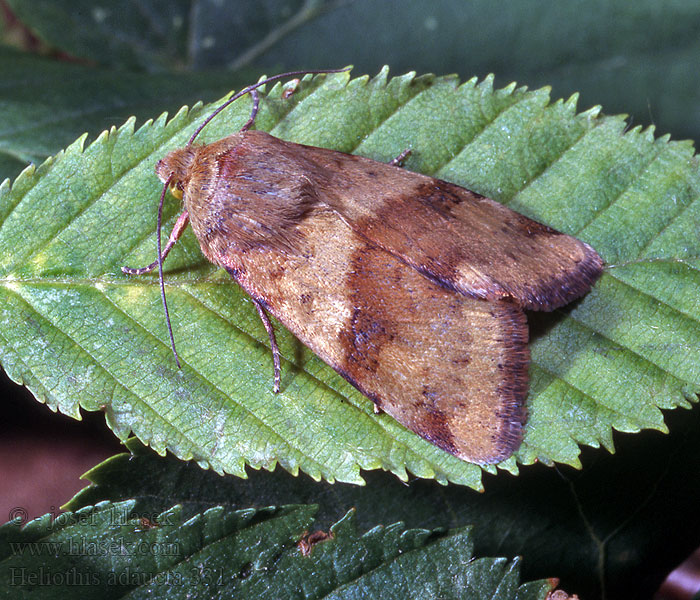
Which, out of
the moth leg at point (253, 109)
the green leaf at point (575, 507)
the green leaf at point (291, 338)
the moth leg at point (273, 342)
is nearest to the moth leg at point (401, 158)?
the green leaf at point (291, 338)

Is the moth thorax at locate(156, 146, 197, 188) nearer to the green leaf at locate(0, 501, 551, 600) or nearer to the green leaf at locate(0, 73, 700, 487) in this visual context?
the green leaf at locate(0, 73, 700, 487)

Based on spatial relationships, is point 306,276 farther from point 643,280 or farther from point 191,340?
point 643,280

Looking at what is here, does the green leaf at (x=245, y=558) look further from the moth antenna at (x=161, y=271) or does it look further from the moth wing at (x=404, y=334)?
the moth antenna at (x=161, y=271)

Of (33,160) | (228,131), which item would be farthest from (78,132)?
(228,131)

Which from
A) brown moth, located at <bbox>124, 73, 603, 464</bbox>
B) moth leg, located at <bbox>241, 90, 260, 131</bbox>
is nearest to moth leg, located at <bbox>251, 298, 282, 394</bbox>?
brown moth, located at <bbox>124, 73, 603, 464</bbox>

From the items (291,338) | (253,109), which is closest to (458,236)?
(291,338)
